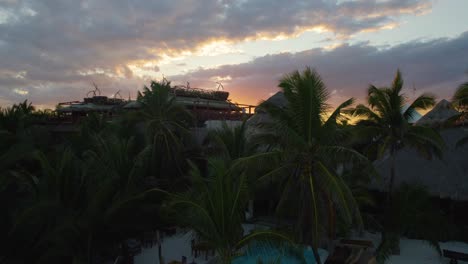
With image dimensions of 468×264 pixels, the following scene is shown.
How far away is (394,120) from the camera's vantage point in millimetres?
12570

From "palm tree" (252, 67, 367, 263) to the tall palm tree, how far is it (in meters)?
5.05

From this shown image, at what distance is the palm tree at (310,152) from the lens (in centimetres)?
797

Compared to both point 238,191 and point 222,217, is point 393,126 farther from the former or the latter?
point 222,217

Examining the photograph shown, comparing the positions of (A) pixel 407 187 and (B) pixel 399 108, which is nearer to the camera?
(B) pixel 399 108

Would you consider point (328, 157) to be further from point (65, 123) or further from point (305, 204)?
point (65, 123)

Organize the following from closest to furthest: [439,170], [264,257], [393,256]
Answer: [264,257], [393,256], [439,170]

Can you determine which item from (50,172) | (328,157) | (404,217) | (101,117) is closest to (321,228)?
(328,157)

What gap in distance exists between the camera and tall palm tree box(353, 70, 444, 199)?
40.4 ft

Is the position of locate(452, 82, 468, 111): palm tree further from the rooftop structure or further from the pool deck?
the rooftop structure

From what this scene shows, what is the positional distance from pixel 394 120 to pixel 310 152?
6.27m

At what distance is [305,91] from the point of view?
7.98 m

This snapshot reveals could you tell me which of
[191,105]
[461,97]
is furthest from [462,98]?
[191,105]

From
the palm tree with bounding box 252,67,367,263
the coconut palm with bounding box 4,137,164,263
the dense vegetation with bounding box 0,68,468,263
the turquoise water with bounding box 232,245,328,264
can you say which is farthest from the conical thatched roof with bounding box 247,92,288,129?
the turquoise water with bounding box 232,245,328,264

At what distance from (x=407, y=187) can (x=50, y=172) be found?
13689 millimetres
